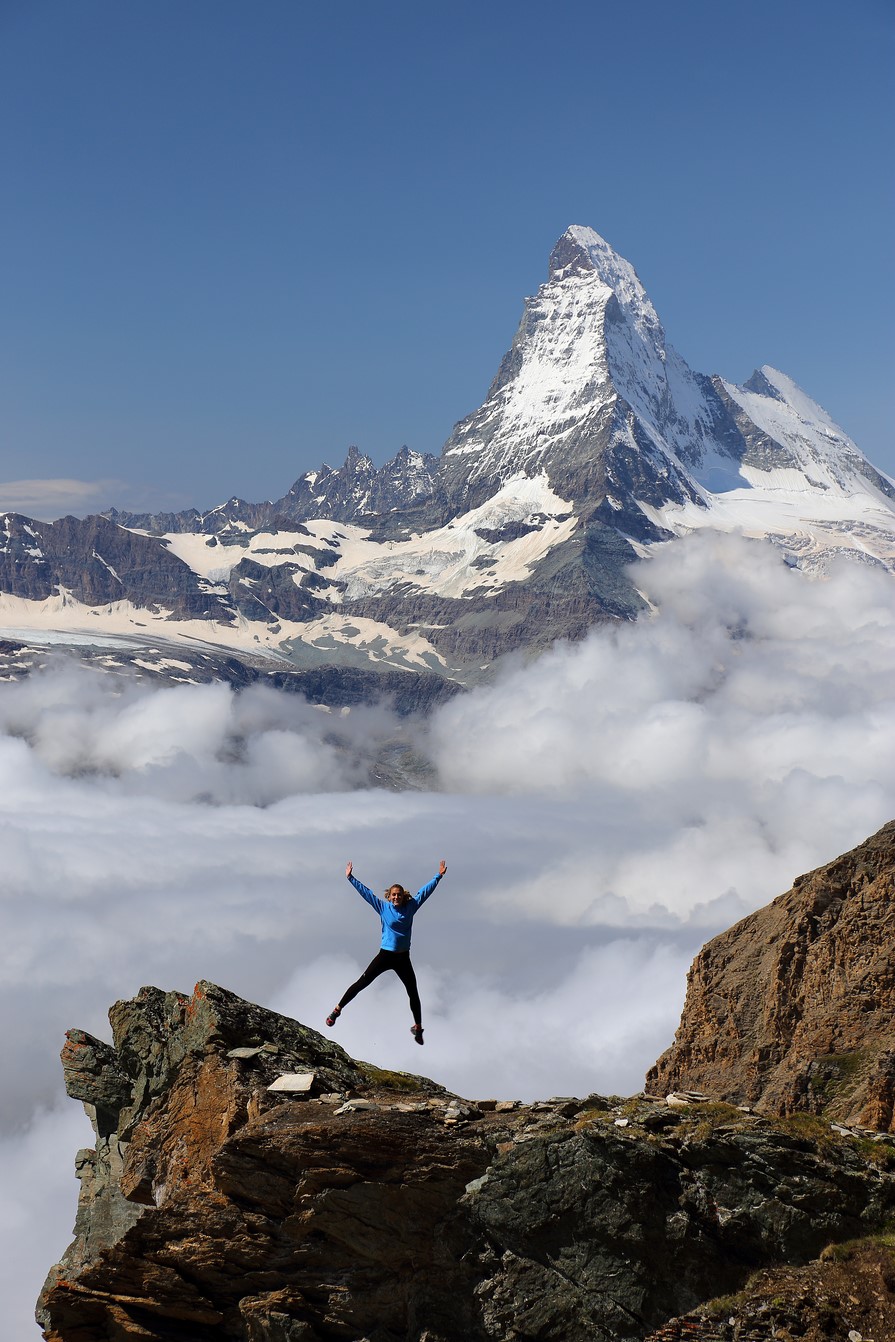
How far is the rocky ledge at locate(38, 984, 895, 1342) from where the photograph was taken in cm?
2858

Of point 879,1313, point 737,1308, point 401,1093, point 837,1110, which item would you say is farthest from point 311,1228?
point 837,1110

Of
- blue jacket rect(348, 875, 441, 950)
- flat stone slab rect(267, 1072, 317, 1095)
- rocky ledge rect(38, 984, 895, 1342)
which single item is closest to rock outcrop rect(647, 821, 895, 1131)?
rocky ledge rect(38, 984, 895, 1342)

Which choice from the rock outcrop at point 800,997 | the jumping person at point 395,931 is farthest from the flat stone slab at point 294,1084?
the rock outcrop at point 800,997

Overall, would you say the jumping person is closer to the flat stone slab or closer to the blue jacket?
the blue jacket

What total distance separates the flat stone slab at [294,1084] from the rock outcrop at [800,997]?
28.0 metres

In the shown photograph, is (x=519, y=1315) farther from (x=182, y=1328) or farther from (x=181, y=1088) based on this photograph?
(x=181, y=1088)

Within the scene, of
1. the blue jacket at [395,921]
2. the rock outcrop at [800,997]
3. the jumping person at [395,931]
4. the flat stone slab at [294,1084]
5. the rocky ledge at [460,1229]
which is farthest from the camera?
the rock outcrop at [800,997]

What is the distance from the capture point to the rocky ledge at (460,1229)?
28.6 m

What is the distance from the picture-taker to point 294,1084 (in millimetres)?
32031

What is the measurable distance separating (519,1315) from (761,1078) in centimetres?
3591

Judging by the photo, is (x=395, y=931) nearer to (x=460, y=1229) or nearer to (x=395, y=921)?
(x=395, y=921)

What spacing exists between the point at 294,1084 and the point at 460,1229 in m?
5.39

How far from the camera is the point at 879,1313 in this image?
2705 cm

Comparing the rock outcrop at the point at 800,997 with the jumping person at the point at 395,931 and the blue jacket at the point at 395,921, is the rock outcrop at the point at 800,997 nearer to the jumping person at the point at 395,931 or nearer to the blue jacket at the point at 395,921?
the jumping person at the point at 395,931
